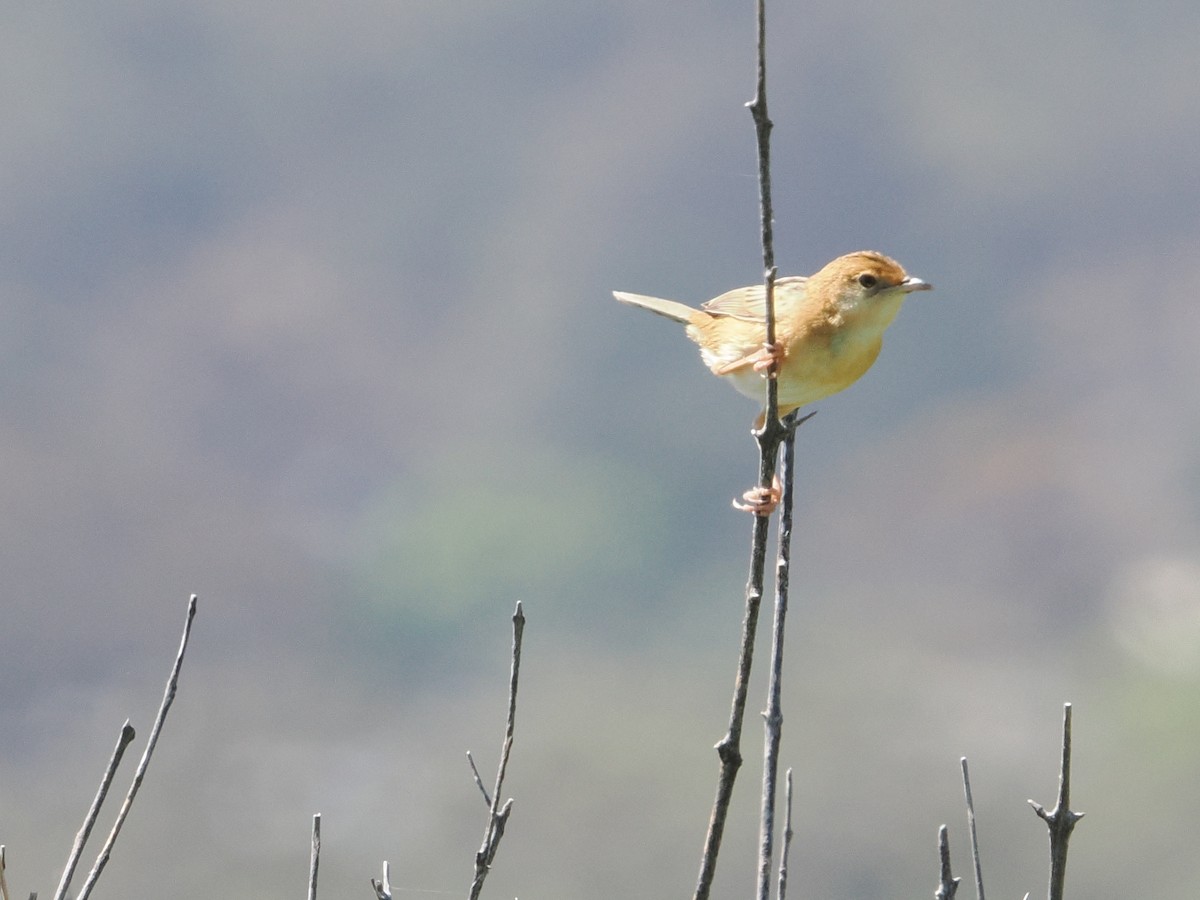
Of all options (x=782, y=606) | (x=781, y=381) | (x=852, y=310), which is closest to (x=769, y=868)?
(x=782, y=606)

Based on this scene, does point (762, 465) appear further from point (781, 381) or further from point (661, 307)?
point (661, 307)

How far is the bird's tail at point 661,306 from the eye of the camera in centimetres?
454

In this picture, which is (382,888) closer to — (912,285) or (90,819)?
(90,819)

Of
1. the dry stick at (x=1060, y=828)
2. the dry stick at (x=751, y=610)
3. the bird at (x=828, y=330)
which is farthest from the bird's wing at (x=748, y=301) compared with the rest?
the dry stick at (x=1060, y=828)

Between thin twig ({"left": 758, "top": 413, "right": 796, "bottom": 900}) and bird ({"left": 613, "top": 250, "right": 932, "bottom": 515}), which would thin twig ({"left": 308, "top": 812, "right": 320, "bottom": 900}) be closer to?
thin twig ({"left": 758, "top": 413, "right": 796, "bottom": 900})

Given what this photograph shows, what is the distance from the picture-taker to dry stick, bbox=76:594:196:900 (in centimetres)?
187

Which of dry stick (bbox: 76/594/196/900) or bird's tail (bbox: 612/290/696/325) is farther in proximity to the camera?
bird's tail (bbox: 612/290/696/325)

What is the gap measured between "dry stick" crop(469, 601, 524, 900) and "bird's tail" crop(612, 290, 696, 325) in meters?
2.68

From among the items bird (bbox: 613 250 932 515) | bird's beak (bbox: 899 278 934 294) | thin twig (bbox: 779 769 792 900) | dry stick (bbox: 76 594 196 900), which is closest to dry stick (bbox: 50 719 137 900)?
dry stick (bbox: 76 594 196 900)

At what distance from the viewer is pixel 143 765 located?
1.99m

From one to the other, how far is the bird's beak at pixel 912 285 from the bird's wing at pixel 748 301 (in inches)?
14.9

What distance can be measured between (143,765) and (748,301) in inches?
112

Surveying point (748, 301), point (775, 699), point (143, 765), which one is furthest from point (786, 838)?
point (748, 301)

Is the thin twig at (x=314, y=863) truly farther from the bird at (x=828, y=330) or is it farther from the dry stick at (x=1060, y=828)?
the bird at (x=828, y=330)
